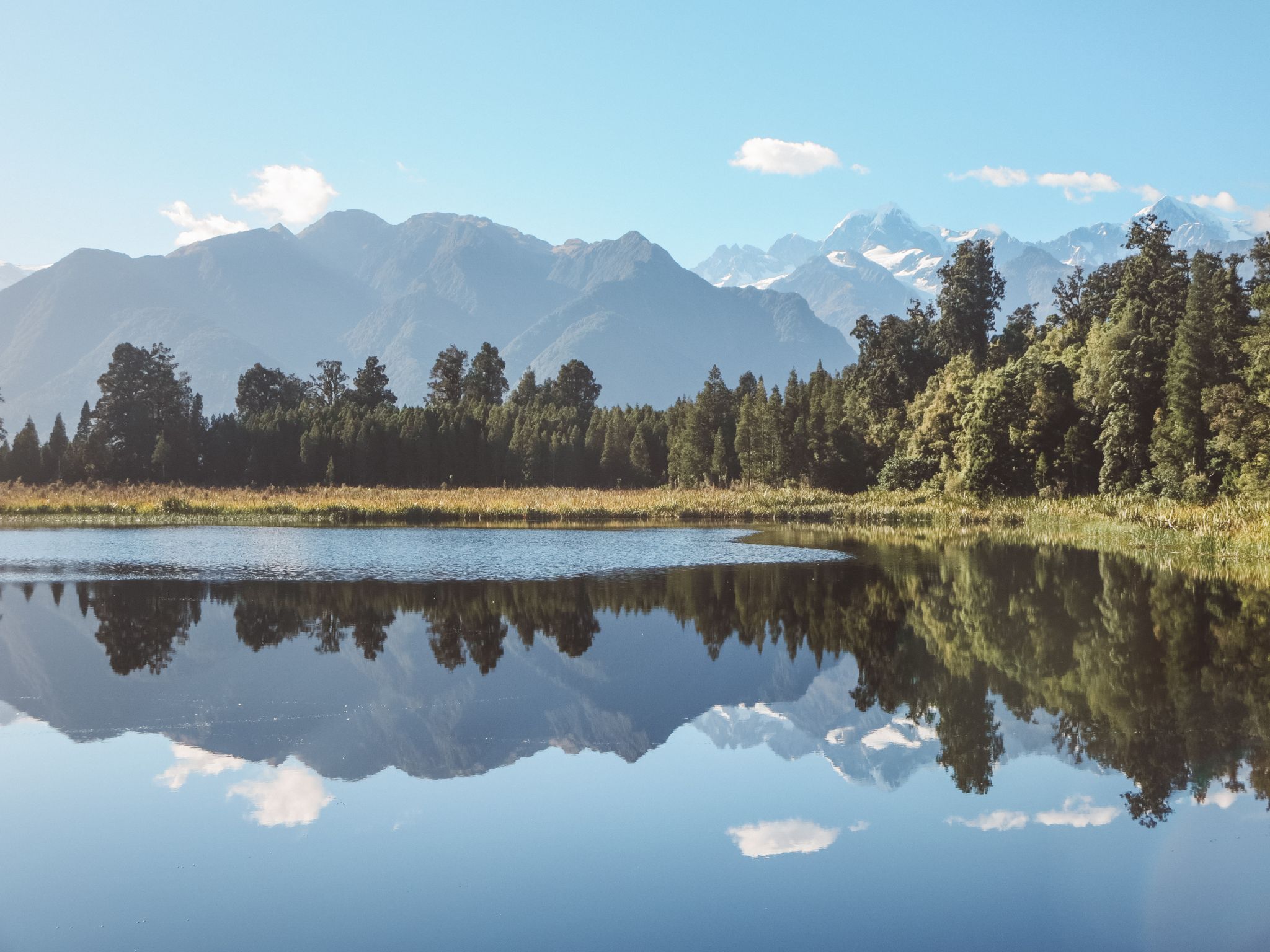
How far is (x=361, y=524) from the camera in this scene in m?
58.6

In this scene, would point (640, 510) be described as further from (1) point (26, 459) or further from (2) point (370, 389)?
(2) point (370, 389)

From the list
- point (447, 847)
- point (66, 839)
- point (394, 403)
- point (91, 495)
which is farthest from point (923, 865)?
point (394, 403)

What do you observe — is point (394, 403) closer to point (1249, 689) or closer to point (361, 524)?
point (361, 524)

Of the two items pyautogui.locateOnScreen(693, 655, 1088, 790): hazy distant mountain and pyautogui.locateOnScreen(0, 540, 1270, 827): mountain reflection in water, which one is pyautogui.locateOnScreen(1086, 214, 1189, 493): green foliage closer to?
pyautogui.locateOnScreen(0, 540, 1270, 827): mountain reflection in water

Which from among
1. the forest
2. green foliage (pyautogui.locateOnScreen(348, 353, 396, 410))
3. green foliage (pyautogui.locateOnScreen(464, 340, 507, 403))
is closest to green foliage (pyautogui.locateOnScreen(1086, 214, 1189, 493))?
the forest

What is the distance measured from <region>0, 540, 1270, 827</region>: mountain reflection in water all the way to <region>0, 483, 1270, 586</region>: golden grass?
19165 mm

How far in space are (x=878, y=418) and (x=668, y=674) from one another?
8004 cm

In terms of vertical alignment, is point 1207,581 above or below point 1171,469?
below

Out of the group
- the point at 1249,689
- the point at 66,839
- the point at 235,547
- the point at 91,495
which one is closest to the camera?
the point at 66,839

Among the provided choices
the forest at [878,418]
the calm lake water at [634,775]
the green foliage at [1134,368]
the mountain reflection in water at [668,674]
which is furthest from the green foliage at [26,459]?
the green foliage at [1134,368]

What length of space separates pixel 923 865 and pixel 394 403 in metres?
139

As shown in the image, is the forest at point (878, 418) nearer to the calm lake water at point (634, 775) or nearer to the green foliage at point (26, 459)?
the green foliage at point (26, 459)

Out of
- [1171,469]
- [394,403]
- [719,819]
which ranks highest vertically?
[394,403]

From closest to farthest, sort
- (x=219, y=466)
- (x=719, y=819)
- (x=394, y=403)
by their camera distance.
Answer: (x=719, y=819) < (x=219, y=466) < (x=394, y=403)
